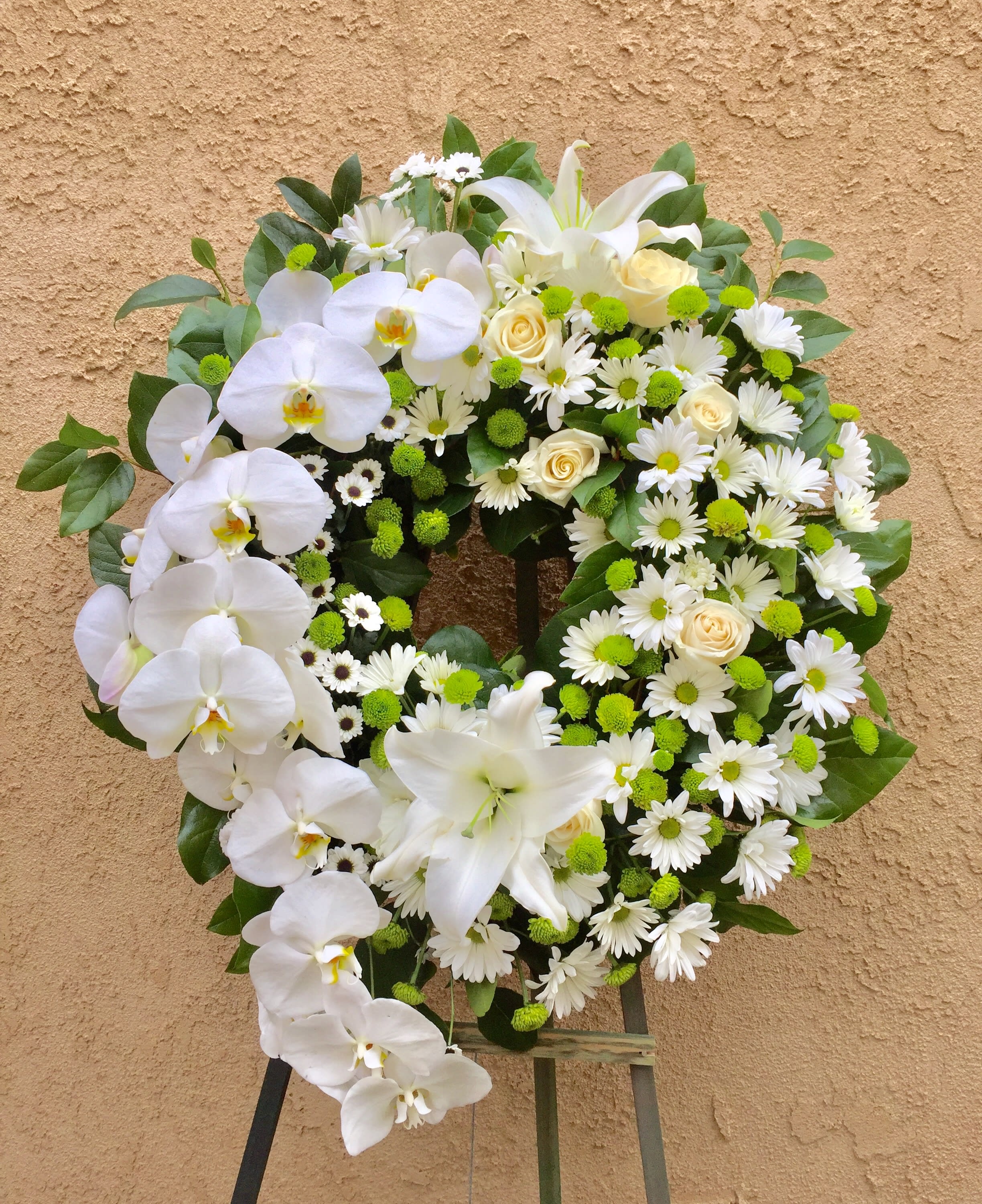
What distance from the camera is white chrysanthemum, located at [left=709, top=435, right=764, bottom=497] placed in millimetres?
794

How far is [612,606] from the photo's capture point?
2.62 ft

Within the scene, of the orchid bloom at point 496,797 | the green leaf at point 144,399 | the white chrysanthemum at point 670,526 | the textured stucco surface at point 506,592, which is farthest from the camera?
the textured stucco surface at point 506,592

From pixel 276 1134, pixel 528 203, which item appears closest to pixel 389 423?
pixel 528 203

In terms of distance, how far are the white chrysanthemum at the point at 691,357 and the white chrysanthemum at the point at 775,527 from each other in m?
0.12

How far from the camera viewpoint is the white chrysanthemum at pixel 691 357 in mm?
811

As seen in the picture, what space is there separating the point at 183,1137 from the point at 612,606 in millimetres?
1004

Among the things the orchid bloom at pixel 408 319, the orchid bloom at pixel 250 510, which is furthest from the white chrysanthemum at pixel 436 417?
the orchid bloom at pixel 250 510

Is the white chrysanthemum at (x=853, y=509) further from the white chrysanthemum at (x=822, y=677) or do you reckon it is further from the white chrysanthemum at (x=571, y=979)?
the white chrysanthemum at (x=571, y=979)

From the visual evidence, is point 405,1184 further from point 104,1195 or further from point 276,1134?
point 104,1195

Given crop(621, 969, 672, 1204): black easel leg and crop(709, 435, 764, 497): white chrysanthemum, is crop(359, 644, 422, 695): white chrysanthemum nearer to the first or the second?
crop(709, 435, 764, 497): white chrysanthemum

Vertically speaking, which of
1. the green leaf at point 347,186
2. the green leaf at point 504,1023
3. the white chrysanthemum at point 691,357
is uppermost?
the green leaf at point 347,186

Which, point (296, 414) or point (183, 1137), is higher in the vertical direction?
point (296, 414)

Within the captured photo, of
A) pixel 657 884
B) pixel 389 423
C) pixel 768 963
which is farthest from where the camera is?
pixel 768 963

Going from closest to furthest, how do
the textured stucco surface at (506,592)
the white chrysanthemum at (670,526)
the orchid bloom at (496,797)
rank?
the orchid bloom at (496,797), the white chrysanthemum at (670,526), the textured stucco surface at (506,592)
